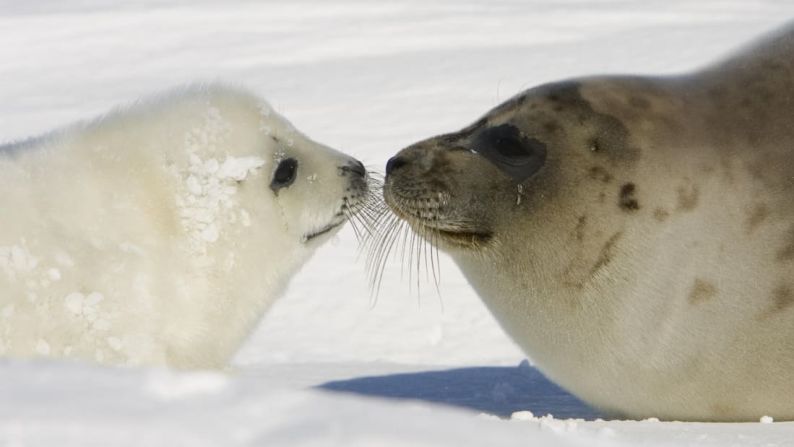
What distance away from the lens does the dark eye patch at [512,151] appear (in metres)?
3.81

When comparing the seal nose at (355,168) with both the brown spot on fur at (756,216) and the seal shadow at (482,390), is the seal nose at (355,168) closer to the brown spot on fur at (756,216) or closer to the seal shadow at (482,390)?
the seal shadow at (482,390)

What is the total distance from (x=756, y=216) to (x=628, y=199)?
328mm

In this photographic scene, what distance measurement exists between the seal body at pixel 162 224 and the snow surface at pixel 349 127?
3.1 inches

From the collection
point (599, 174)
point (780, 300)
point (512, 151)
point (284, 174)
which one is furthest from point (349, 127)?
point (780, 300)

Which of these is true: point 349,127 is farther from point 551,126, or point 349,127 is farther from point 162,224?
point 162,224

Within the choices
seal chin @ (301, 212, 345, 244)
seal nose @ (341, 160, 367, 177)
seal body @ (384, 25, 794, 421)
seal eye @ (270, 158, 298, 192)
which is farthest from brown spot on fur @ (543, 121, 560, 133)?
seal eye @ (270, 158, 298, 192)

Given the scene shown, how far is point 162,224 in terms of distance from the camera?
128 inches

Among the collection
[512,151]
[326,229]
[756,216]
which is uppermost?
[512,151]

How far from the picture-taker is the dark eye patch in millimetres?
3812

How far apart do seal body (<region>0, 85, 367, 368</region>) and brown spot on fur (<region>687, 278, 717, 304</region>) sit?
0.89 meters

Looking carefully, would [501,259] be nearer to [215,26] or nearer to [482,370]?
[482,370]

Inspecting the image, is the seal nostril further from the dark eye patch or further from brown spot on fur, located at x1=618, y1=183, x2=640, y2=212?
brown spot on fur, located at x1=618, y1=183, x2=640, y2=212

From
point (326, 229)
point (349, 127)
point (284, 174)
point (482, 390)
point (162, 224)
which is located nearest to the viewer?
point (162, 224)

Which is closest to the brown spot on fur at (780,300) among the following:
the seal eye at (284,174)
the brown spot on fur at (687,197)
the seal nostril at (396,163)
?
the brown spot on fur at (687,197)
